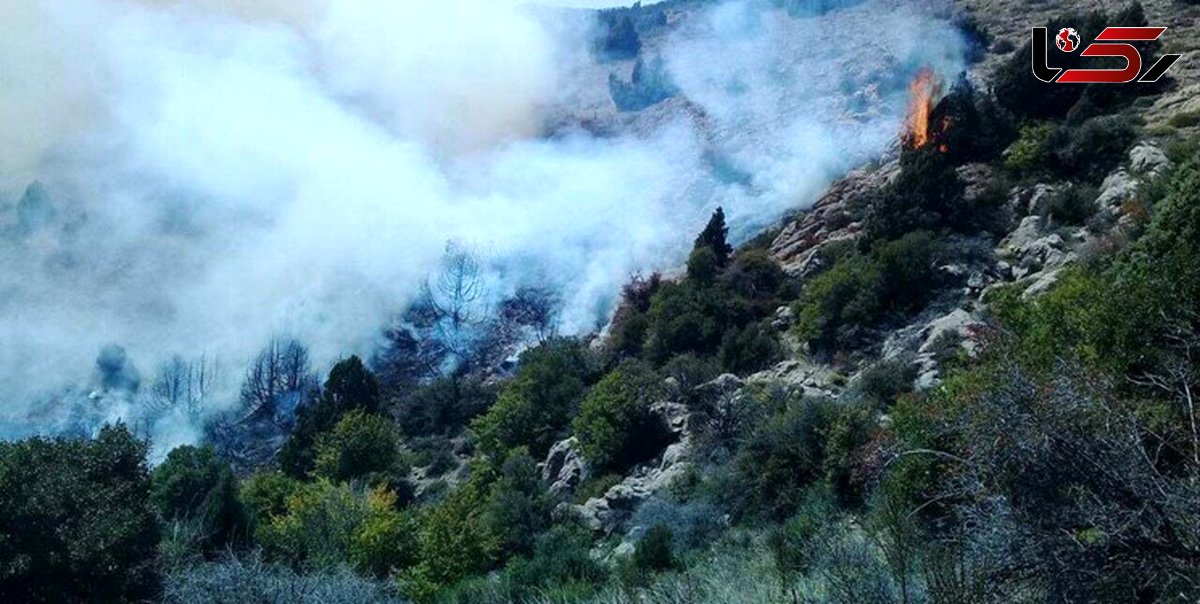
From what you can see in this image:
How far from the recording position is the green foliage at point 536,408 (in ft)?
108

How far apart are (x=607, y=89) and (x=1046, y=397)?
5858cm

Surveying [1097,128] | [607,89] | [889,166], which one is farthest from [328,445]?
[607,89]

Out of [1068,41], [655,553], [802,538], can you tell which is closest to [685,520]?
[655,553]

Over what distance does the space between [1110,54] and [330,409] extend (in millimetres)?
31886

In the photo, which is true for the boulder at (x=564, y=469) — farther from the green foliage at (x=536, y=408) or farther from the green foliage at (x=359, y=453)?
the green foliage at (x=359, y=453)

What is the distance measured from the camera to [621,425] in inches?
1083

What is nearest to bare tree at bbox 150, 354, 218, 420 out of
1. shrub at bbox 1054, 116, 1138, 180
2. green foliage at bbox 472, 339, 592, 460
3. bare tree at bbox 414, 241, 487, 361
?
bare tree at bbox 414, 241, 487, 361

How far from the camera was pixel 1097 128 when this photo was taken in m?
28.0

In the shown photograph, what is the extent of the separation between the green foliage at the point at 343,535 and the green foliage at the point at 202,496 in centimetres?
102

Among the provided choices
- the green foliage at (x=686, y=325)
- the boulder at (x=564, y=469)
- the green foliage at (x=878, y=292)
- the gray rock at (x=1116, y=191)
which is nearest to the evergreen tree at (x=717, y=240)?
the green foliage at (x=686, y=325)

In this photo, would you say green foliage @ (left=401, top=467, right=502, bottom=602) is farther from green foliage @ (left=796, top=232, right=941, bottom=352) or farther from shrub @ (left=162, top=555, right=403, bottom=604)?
green foliage @ (left=796, top=232, right=941, bottom=352)

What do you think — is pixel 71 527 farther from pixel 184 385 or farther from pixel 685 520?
pixel 184 385

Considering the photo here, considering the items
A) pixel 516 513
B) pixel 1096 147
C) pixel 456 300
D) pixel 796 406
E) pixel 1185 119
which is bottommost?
pixel 516 513

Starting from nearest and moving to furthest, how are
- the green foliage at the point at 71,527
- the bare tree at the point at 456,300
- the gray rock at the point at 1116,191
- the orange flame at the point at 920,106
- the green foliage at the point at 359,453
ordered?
1. the green foliage at the point at 71,527
2. the gray rock at the point at 1116,191
3. the green foliage at the point at 359,453
4. the orange flame at the point at 920,106
5. the bare tree at the point at 456,300
